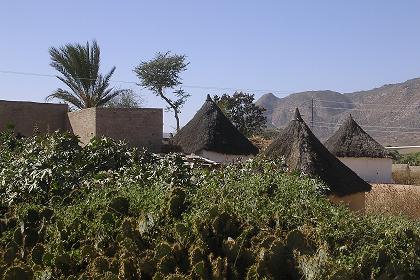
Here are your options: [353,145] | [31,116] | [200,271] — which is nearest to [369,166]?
[353,145]

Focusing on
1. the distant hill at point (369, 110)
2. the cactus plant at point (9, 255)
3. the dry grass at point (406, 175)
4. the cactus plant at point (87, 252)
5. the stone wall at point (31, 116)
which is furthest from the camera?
the distant hill at point (369, 110)

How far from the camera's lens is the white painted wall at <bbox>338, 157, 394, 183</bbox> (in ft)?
86.8

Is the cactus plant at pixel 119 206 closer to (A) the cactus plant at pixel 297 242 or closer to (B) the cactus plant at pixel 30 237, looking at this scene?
(B) the cactus plant at pixel 30 237

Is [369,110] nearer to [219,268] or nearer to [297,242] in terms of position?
[297,242]

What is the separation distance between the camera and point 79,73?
21.2m

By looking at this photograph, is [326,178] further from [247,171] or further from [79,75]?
[79,75]

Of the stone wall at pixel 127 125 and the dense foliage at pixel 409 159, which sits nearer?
the stone wall at pixel 127 125

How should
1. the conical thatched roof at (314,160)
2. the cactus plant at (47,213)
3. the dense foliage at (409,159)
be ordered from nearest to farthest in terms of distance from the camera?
1. the cactus plant at (47,213)
2. the conical thatched roof at (314,160)
3. the dense foliage at (409,159)

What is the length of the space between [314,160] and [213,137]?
6.69m

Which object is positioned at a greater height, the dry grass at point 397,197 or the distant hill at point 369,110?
the distant hill at point 369,110

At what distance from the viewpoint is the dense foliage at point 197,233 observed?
501cm

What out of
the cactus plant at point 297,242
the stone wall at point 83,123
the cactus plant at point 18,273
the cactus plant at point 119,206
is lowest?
the cactus plant at point 18,273


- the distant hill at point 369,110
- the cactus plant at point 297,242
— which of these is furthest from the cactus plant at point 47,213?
the distant hill at point 369,110

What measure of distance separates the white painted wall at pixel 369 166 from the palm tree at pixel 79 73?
10.5 m
